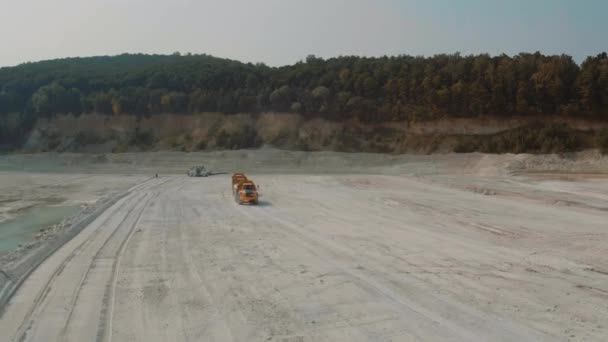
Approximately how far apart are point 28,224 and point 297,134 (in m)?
37.0

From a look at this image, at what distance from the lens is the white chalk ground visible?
8.23 m

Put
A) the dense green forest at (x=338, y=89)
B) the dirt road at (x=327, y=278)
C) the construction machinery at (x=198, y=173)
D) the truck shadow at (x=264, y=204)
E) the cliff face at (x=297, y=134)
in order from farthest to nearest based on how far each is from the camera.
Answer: the dense green forest at (x=338, y=89) → the construction machinery at (x=198, y=173) → the cliff face at (x=297, y=134) → the truck shadow at (x=264, y=204) → the dirt road at (x=327, y=278)

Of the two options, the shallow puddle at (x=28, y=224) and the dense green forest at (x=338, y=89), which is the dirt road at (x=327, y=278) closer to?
the shallow puddle at (x=28, y=224)

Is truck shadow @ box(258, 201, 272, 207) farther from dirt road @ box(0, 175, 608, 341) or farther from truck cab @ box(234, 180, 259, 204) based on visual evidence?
dirt road @ box(0, 175, 608, 341)

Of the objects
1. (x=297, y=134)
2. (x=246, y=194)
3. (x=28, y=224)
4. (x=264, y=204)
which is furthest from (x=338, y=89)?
(x=28, y=224)

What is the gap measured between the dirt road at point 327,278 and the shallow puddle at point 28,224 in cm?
227

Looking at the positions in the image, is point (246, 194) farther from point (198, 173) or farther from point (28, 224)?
point (198, 173)

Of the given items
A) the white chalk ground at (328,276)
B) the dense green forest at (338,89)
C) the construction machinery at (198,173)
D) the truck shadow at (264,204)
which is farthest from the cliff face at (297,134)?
the truck shadow at (264,204)

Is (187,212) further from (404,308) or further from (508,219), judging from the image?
(404,308)

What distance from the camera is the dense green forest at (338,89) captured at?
4547 cm

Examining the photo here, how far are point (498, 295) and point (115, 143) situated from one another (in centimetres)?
6002

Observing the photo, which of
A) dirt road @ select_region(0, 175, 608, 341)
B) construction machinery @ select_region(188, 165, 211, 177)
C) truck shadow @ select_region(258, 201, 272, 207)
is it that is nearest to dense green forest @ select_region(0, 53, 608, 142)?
construction machinery @ select_region(188, 165, 211, 177)

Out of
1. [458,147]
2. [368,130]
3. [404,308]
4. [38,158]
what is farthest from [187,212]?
[38,158]

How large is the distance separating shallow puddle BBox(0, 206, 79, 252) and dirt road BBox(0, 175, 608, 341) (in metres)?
2.27
